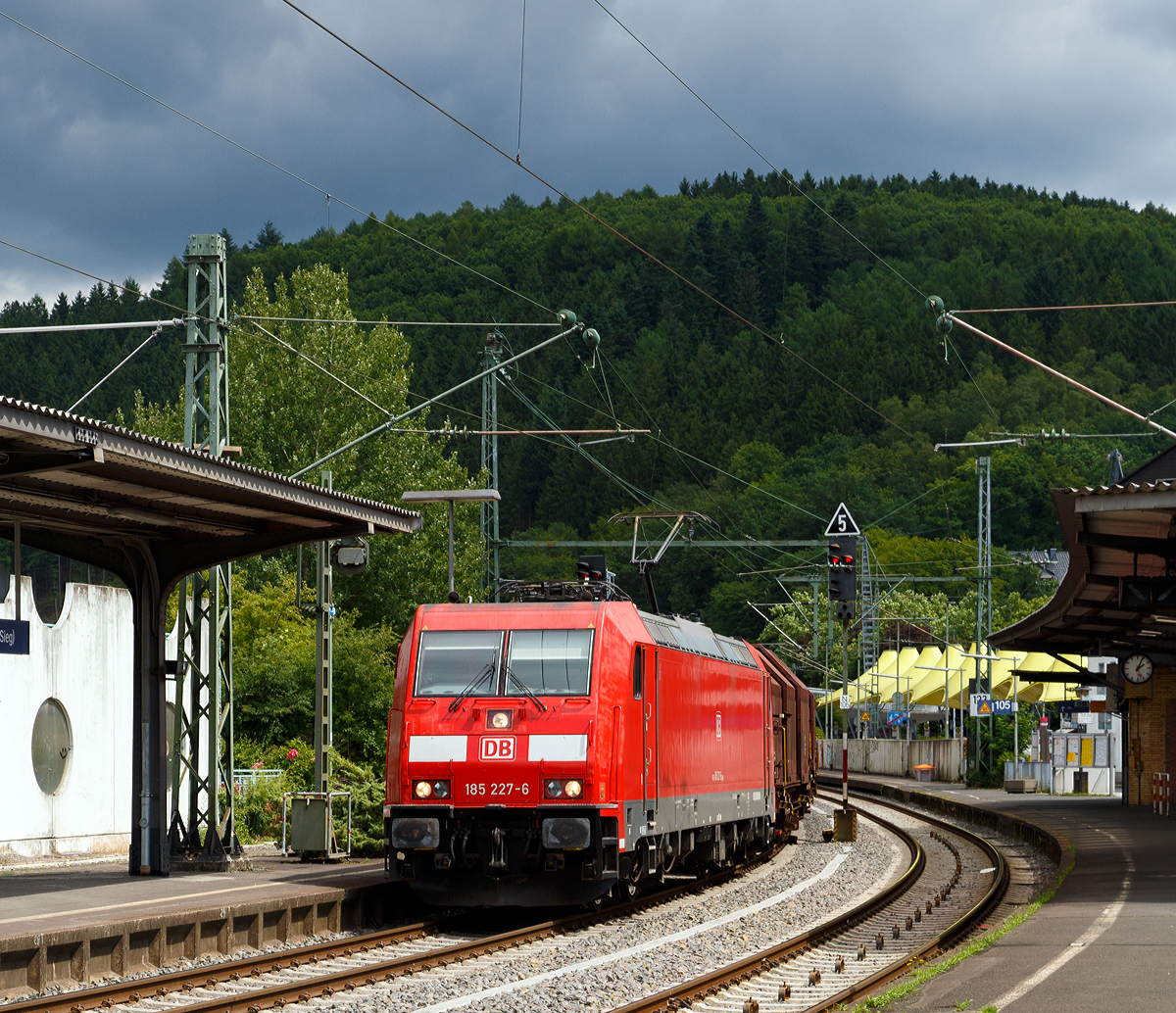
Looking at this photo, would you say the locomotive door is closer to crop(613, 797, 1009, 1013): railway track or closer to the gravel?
the gravel

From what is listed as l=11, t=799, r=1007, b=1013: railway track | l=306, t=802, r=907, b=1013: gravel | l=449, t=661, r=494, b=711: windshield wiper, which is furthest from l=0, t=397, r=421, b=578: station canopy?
l=306, t=802, r=907, b=1013: gravel

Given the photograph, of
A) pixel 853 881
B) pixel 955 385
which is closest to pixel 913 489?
pixel 955 385

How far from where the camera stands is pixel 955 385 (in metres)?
115

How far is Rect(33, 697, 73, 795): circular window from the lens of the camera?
2236 centimetres

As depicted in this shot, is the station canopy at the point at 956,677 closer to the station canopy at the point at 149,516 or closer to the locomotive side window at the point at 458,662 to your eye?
the locomotive side window at the point at 458,662

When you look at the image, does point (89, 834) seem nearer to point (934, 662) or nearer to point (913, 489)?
point (934, 662)

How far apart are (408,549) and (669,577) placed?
199 ft

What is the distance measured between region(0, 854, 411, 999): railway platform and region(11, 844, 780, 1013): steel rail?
29 centimetres

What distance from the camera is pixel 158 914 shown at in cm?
1320

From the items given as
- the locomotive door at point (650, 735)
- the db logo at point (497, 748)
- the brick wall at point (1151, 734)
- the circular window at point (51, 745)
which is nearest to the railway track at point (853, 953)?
the locomotive door at point (650, 735)

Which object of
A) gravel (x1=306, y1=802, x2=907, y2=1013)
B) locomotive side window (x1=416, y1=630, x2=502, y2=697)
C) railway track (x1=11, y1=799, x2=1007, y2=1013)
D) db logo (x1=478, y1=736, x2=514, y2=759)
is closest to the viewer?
railway track (x1=11, y1=799, x2=1007, y2=1013)

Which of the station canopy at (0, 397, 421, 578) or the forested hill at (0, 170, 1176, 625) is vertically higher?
the forested hill at (0, 170, 1176, 625)

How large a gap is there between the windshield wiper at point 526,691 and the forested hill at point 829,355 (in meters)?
72.9

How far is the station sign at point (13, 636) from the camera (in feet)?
51.1
